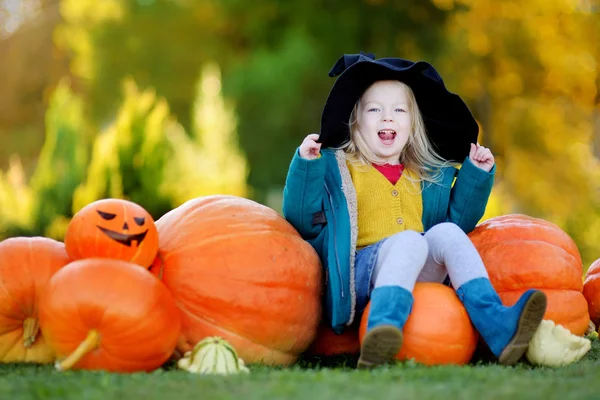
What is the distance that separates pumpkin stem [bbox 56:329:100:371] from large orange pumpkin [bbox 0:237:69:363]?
34 cm

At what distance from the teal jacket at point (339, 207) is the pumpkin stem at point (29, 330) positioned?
1165 millimetres

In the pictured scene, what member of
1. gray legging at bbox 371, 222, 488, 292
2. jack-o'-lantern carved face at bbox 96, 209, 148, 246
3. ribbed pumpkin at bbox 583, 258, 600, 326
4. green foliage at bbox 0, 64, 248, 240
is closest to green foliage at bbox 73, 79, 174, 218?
green foliage at bbox 0, 64, 248, 240

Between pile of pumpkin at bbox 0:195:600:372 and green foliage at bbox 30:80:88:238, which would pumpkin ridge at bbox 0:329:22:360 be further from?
green foliage at bbox 30:80:88:238

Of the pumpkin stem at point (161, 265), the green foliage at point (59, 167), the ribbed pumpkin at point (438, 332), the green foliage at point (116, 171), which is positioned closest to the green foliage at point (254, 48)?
the green foliage at point (116, 171)

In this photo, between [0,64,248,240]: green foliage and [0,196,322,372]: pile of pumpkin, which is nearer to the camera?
[0,196,322,372]: pile of pumpkin

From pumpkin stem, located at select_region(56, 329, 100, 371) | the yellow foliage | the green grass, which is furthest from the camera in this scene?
the yellow foliage

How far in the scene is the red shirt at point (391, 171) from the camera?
11.6ft

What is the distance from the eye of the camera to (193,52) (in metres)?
13.7

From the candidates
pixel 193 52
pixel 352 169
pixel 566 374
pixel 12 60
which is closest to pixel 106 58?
pixel 193 52

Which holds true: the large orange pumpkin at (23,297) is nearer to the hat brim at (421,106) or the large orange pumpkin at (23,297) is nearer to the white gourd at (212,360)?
the white gourd at (212,360)

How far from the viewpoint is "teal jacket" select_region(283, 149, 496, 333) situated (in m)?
3.17

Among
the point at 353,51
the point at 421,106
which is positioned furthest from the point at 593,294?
the point at 353,51

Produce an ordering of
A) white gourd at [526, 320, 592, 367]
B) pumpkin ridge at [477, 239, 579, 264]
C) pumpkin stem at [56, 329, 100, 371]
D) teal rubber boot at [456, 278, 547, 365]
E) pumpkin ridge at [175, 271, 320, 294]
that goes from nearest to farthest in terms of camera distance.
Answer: pumpkin stem at [56, 329, 100, 371] → teal rubber boot at [456, 278, 547, 365] → white gourd at [526, 320, 592, 367] → pumpkin ridge at [175, 271, 320, 294] → pumpkin ridge at [477, 239, 579, 264]

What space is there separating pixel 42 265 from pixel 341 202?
4.18 feet
